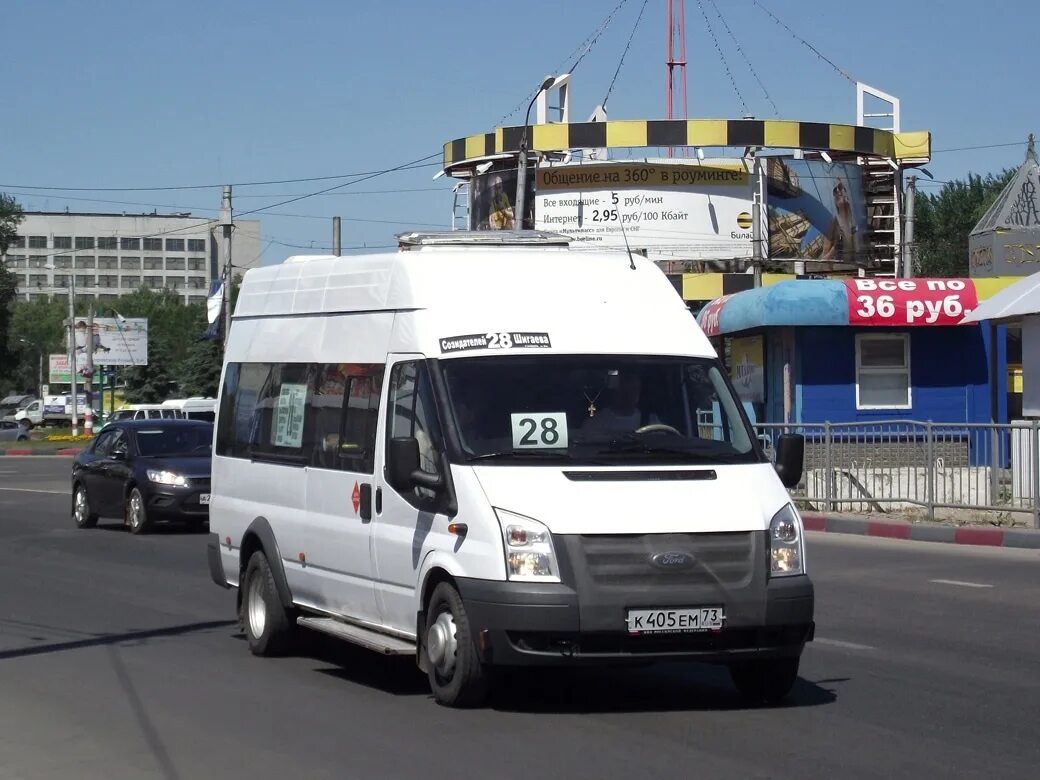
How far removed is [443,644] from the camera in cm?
778

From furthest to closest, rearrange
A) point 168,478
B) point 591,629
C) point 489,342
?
point 168,478 → point 489,342 → point 591,629

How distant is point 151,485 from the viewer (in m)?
20.8

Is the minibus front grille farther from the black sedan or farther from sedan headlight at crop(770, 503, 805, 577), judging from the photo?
the black sedan

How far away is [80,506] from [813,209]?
1129 inches

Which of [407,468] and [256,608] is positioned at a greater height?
[407,468]

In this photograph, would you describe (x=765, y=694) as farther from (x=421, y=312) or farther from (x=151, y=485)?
(x=151, y=485)

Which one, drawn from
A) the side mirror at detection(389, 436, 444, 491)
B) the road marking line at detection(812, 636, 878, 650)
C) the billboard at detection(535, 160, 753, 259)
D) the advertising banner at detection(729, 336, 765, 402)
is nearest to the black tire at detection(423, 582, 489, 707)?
the side mirror at detection(389, 436, 444, 491)

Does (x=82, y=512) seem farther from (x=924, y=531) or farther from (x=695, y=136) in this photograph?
(x=695, y=136)

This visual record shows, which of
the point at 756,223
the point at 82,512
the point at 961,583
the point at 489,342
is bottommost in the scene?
the point at 961,583

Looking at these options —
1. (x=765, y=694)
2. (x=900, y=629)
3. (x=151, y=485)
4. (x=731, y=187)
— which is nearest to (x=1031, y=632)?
(x=900, y=629)

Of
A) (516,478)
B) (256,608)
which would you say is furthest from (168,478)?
(516,478)

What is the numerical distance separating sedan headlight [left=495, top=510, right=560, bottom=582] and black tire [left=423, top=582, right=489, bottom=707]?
0.42 m

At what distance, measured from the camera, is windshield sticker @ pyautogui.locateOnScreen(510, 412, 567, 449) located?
25.9 ft

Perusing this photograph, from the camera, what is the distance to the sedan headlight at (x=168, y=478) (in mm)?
20766
